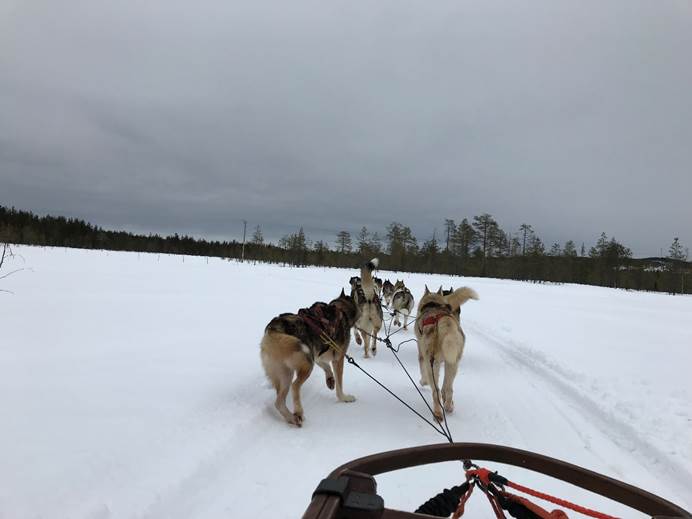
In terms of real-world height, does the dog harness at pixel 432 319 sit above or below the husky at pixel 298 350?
above

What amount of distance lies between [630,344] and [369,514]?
936 cm

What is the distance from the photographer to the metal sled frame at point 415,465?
119cm

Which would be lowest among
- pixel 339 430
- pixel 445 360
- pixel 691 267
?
pixel 339 430

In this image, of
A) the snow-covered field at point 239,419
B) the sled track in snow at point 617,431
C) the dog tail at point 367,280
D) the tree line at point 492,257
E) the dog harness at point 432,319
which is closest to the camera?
the snow-covered field at point 239,419

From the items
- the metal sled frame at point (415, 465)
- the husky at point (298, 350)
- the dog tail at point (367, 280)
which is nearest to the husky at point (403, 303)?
the dog tail at point (367, 280)

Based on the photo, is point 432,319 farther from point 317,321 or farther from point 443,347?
point 317,321

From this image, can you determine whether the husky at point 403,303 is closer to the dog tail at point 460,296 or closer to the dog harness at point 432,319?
the dog tail at point 460,296

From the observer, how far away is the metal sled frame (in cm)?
119

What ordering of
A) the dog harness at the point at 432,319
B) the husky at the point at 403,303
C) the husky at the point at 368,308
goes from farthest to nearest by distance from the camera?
the husky at the point at 403,303 → the husky at the point at 368,308 → the dog harness at the point at 432,319

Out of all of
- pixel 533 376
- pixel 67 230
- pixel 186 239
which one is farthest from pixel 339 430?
pixel 186 239

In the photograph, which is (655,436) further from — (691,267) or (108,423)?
(691,267)

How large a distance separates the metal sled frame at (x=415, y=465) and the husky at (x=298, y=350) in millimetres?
2095

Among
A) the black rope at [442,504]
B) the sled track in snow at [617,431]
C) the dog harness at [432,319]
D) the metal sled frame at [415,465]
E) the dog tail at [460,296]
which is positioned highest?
the dog tail at [460,296]

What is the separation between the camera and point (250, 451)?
311cm
